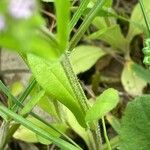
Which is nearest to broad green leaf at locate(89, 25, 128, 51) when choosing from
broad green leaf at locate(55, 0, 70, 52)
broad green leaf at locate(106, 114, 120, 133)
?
broad green leaf at locate(106, 114, 120, 133)

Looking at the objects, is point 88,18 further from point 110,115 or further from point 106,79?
point 106,79

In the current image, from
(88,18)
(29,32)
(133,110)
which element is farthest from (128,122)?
(29,32)

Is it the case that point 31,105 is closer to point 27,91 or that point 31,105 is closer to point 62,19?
point 27,91

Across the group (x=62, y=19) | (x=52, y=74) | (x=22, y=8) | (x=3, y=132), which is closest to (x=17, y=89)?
(x=3, y=132)

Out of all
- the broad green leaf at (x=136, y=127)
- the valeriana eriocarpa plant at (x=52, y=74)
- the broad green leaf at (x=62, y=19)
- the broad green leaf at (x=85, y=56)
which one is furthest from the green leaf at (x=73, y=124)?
the broad green leaf at (x=62, y=19)

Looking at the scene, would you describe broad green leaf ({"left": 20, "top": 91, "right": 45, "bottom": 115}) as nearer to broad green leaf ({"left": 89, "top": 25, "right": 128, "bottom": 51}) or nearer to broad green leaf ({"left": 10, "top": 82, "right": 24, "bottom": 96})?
broad green leaf ({"left": 10, "top": 82, "right": 24, "bottom": 96})
